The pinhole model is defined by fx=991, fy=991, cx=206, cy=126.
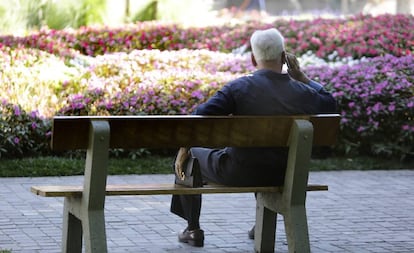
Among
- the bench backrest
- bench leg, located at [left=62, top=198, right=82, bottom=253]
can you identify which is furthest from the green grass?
the bench backrest

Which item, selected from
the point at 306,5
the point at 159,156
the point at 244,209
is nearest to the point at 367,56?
the point at 159,156

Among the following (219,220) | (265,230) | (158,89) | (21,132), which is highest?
(158,89)

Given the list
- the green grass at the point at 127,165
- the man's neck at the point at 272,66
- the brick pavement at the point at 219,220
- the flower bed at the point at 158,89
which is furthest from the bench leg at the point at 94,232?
the flower bed at the point at 158,89

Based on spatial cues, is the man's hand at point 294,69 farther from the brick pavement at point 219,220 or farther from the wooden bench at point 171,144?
the brick pavement at point 219,220

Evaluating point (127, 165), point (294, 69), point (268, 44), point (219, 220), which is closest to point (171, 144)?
point (268, 44)

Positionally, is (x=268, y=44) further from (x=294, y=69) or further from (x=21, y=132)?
(x=21, y=132)

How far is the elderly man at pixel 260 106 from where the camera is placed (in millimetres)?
5594

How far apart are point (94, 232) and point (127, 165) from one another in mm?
4105

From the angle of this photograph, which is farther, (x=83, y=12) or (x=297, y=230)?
(x=83, y=12)

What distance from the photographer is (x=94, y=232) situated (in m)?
5.07

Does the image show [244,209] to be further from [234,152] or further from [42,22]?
[42,22]

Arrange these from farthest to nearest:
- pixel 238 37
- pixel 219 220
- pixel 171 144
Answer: pixel 238 37, pixel 219 220, pixel 171 144

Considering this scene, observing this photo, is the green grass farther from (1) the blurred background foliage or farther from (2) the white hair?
(1) the blurred background foliage

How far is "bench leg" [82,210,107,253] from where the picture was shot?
16.6 feet
